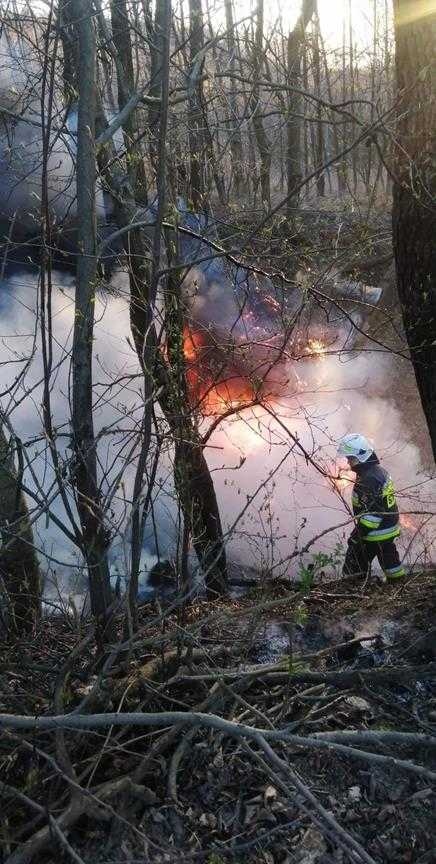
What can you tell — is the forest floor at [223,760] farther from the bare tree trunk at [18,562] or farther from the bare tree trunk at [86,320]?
the bare tree trunk at [18,562]

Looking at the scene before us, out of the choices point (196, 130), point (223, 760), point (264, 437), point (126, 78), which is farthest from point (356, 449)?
point (126, 78)

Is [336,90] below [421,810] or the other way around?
the other way around

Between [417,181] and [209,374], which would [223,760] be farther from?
[209,374]

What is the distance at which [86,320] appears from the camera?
135 inches

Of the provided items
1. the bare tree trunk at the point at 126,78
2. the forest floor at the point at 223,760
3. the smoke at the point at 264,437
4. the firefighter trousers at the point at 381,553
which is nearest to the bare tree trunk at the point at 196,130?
the bare tree trunk at the point at 126,78

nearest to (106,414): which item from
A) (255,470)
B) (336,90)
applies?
(255,470)

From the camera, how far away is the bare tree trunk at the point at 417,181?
12.1ft

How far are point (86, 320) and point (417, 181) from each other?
2.11 meters

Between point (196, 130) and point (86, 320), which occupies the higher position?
point (196, 130)

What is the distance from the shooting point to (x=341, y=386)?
1177 centimetres

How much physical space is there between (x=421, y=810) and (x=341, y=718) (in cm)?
59

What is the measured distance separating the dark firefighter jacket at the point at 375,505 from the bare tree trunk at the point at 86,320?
117 inches

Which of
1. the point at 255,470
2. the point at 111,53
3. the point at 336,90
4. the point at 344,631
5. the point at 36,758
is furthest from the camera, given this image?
the point at 336,90

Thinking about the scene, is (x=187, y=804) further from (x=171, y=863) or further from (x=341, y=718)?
(x=341, y=718)
